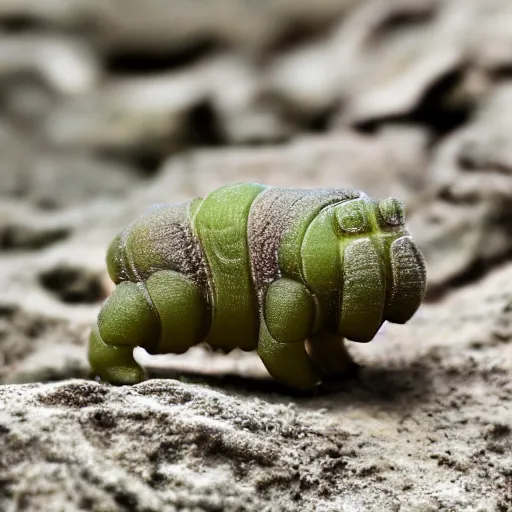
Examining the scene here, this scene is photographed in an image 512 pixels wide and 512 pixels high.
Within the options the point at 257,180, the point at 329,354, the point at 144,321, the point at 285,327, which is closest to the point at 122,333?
the point at 144,321

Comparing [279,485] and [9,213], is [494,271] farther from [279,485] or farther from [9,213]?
[9,213]

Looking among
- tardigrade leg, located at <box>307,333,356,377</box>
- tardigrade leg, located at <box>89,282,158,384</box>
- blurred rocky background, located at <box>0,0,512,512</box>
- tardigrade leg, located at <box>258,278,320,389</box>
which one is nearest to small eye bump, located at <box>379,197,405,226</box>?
tardigrade leg, located at <box>258,278,320,389</box>

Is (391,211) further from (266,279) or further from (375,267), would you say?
(266,279)

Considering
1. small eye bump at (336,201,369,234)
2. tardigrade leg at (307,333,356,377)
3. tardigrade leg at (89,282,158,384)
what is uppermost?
small eye bump at (336,201,369,234)

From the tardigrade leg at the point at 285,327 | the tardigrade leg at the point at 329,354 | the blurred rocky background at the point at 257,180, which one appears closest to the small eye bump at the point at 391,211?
the tardigrade leg at the point at 285,327

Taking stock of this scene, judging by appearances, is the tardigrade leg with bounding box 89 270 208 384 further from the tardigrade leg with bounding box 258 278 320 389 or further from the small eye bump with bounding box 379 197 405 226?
the small eye bump with bounding box 379 197 405 226

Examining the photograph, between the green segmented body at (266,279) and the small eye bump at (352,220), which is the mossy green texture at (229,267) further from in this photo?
the small eye bump at (352,220)
